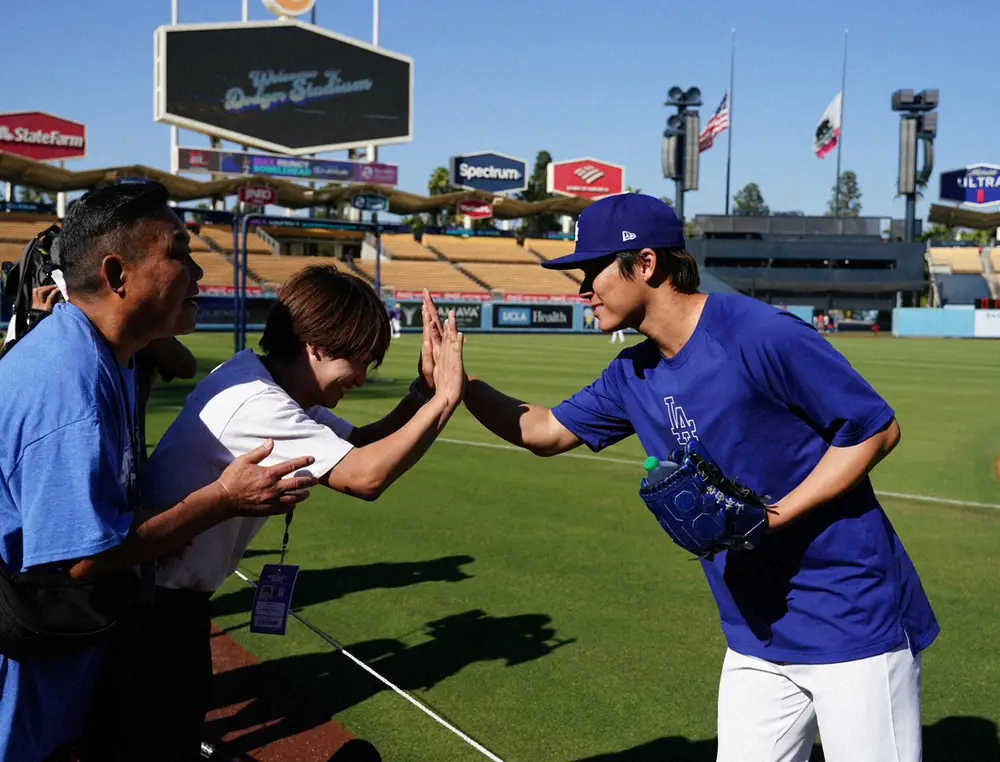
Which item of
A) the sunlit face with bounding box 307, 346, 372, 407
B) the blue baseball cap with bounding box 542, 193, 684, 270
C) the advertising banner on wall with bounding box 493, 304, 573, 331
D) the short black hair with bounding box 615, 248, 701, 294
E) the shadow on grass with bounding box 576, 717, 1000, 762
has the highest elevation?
the blue baseball cap with bounding box 542, 193, 684, 270

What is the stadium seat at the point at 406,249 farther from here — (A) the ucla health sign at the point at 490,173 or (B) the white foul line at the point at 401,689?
(B) the white foul line at the point at 401,689

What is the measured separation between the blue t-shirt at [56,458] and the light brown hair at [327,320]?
0.62m

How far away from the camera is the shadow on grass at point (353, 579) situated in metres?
6.60

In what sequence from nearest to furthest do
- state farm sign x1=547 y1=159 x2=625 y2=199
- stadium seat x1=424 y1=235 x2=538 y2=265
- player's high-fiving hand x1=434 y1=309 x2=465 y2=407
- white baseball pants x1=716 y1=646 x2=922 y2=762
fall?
white baseball pants x1=716 y1=646 x2=922 y2=762
player's high-fiving hand x1=434 y1=309 x2=465 y2=407
stadium seat x1=424 y1=235 x2=538 y2=265
state farm sign x1=547 y1=159 x2=625 y2=199

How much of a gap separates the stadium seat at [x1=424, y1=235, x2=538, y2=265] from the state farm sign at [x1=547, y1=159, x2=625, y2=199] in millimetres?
10254

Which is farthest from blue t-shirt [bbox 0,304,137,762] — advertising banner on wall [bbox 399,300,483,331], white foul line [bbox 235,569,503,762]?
advertising banner on wall [bbox 399,300,483,331]

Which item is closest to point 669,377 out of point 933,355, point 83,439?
point 83,439

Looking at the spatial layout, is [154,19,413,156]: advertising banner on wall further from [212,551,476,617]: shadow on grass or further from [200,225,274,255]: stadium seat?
[212,551,476,617]: shadow on grass

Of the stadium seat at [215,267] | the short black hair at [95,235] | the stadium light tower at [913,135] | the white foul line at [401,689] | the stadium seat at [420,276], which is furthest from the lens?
the stadium light tower at [913,135]

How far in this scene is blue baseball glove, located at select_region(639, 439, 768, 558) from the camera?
2.68m

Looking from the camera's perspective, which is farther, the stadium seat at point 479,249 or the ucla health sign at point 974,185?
the ucla health sign at point 974,185

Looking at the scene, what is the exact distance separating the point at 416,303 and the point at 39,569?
1861 inches

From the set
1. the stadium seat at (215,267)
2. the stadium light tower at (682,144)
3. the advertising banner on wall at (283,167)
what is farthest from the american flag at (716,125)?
the stadium seat at (215,267)

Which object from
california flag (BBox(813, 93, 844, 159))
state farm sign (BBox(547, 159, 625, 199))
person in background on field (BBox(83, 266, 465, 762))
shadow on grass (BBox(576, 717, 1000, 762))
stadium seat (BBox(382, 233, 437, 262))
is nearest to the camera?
person in background on field (BBox(83, 266, 465, 762))
